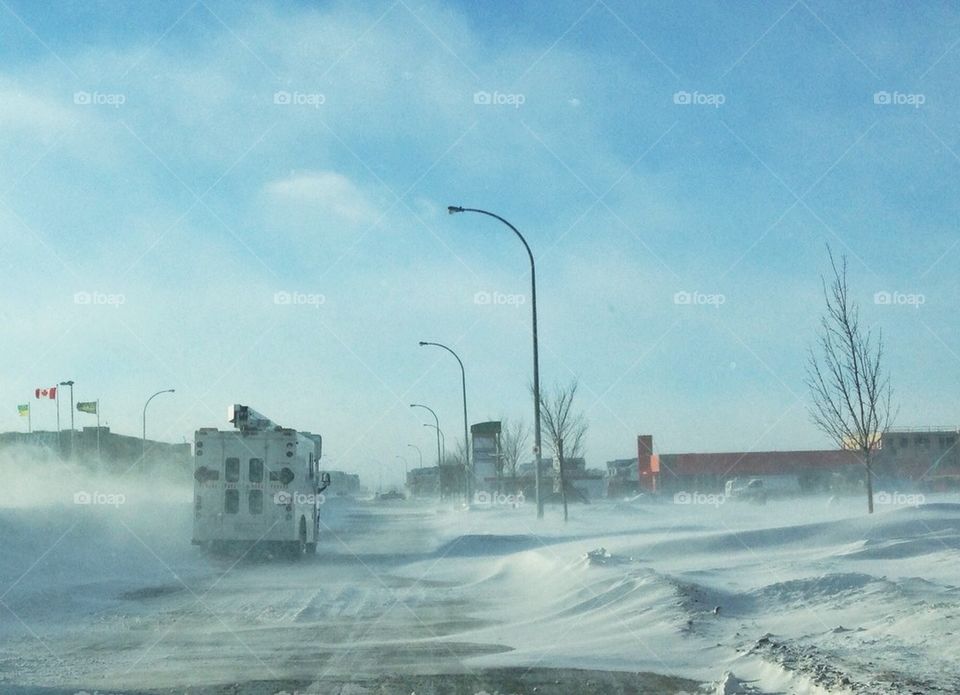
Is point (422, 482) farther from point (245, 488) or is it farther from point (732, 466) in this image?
point (245, 488)

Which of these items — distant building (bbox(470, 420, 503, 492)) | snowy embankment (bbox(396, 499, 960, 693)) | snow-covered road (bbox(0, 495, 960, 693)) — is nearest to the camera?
snowy embankment (bbox(396, 499, 960, 693))

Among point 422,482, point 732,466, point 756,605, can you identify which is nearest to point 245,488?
point 756,605

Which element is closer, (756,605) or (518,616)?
(756,605)

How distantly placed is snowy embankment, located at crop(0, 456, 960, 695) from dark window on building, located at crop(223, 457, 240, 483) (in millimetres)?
1936

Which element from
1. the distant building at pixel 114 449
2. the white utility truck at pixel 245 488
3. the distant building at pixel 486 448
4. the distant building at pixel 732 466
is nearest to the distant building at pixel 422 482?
the distant building at pixel 114 449

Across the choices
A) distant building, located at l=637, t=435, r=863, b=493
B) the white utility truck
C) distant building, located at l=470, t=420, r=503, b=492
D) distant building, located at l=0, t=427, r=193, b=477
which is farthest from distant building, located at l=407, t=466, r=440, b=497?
the white utility truck

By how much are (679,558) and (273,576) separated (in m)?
7.97

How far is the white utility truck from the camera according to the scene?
2331 cm

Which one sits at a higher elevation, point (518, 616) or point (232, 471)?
point (232, 471)

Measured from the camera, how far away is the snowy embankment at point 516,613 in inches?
360

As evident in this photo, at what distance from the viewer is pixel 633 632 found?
11.1 meters

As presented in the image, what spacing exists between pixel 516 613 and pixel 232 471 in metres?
11.2

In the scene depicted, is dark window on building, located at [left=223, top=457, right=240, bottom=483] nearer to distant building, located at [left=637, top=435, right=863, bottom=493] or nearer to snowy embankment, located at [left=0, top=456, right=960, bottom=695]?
snowy embankment, located at [left=0, top=456, right=960, bottom=695]

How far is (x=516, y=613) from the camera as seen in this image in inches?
558
